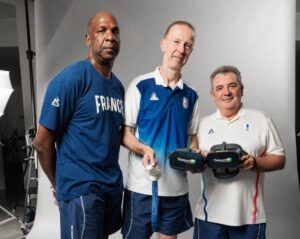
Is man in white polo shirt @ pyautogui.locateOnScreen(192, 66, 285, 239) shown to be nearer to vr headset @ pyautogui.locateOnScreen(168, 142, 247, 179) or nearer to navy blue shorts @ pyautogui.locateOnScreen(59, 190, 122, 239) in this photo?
vr headset @ pyautogui.locateOnScreen(168, 142, 247, 179)

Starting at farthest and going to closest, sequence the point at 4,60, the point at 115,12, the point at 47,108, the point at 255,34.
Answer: the point at 4,60, the point at 115,12, the point at 255,34, the point at 47,108

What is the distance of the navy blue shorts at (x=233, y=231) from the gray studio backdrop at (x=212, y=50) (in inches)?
40.8

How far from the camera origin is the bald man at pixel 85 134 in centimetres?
124

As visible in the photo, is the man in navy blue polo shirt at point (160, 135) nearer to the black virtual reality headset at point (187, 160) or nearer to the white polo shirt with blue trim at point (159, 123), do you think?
the white polo shirt with blue trim at point (159, 123)

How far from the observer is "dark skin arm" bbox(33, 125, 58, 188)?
4.20ft

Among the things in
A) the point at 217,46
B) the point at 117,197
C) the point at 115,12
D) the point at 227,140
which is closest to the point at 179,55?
the point at 227,140

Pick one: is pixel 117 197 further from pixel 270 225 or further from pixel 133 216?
pixel 270 225

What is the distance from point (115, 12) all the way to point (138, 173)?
60.4 inches

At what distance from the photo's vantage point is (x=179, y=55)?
1.41 metres

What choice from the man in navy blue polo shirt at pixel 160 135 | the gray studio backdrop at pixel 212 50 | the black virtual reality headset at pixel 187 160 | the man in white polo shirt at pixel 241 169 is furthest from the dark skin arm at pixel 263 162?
the gray studio backdrop at pixel 212 50

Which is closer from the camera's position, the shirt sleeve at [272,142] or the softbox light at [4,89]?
the shirt sleeve at [272,142]

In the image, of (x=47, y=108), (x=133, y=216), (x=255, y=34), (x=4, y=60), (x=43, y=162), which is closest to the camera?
(x=47, y=108)

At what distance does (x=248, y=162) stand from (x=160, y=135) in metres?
0.38

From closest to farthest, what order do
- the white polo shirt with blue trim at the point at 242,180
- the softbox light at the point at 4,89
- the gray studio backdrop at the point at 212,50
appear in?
the white polo shirt with blue trim at the point at 242,180, the softbox light at the point at 4,89, the gray studio backdrop at the point at 212,50
